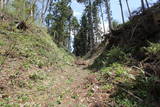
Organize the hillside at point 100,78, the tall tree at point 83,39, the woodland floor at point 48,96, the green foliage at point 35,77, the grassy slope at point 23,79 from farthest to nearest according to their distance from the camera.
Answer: the tall tree at point 83,39
the green foliage at point 35,77
the grassy slope at point 23,79
the woodland floor at point 48,96
the hillside at point 100,78

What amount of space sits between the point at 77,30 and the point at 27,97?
123 ft

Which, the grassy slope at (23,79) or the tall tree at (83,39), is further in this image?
the tall tree at (83,39)

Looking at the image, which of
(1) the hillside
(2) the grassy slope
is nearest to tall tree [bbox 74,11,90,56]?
(1) the hillside

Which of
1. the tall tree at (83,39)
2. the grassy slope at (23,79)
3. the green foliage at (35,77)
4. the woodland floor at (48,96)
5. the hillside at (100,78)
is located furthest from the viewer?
the tall tree at (83,39)

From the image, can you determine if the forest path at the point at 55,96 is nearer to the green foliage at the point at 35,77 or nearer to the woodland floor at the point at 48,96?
the woodland floor at the point at 48,96

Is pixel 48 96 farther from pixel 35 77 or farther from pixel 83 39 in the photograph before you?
pixel 83 39

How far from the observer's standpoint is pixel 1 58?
948 cm

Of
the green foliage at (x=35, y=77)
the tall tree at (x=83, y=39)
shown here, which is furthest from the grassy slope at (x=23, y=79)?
the tall tree at (x=83, y=39)

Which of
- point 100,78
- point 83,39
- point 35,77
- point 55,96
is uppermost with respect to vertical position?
point 83,39

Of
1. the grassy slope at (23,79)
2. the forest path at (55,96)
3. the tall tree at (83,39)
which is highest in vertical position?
the tall tree at (83,39)

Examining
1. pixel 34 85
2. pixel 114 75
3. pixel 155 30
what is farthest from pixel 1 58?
pixel 155 30

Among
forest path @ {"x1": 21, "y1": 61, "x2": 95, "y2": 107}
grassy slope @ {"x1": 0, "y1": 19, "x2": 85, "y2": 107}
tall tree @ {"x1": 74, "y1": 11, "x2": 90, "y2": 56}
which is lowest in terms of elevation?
forest path @ {"x1": 21, "y1": 61, "x2": 95, "y2": 107}

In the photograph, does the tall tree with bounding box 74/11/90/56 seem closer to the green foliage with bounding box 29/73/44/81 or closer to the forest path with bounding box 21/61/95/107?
the green foliage with bounding box 29/73/44/81

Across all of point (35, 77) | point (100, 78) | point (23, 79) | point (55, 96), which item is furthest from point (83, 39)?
point (55, 96)
